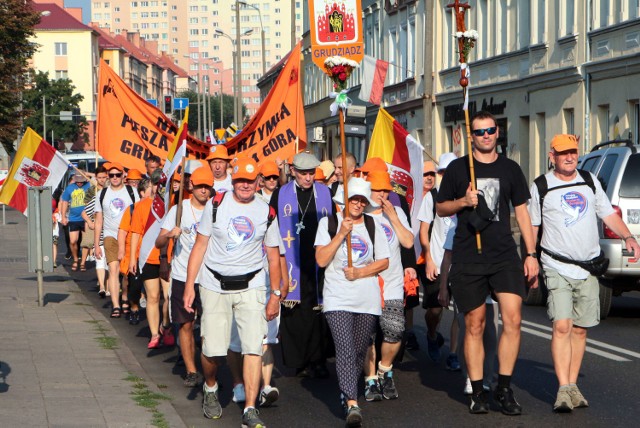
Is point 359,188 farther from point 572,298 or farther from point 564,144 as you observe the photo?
point 572,298

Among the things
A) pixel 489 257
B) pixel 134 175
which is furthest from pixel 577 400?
pixel 134 175

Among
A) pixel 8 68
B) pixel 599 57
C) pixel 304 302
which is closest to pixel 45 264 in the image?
pixel 304 302

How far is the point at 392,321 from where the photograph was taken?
9.21 meters

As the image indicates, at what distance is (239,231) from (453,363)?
304 cm

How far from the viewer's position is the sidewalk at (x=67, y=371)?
8.20 metres

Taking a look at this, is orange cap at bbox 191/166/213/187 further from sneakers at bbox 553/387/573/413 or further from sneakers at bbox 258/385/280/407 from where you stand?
sneakers at bbox 553/387/573/413

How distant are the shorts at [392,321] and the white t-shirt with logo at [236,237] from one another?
1.17m

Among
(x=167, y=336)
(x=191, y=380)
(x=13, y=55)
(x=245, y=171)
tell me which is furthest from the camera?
(x=13, y=55)

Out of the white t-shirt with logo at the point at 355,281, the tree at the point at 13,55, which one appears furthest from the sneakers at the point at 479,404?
the tree at the point at 13,55

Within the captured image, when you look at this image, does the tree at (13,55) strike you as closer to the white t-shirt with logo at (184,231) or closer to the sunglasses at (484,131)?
the white t-shirt with logo at (184,231)

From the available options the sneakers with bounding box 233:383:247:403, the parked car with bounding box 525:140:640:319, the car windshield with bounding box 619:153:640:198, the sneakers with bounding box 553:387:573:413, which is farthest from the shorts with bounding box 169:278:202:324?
the car windshield with bounding box 619:153:640:198

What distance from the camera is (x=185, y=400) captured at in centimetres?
939

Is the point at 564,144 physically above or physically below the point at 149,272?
above

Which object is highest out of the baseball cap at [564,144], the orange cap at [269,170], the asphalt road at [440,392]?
the baseball cap at [564,144]
